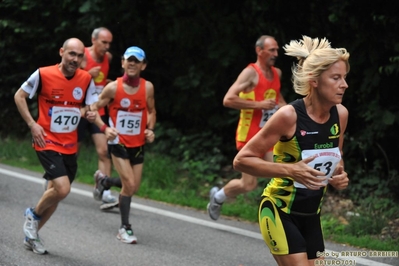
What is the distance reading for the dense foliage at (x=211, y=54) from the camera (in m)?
10.1

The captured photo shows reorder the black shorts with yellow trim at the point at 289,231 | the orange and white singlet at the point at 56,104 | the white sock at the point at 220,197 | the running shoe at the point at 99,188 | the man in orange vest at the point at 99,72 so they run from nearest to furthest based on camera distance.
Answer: the black shorts with yellow trim at the point at 289,231 → the orange and white singlet at the point at 56,104 → the white sock at the point at 220,197 → the running shoe at the point at 99,188 → the man in orange vest at the point at 99,72

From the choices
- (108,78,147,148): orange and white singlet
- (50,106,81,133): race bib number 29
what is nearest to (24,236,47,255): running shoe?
(50,106,81,133): race bib number 29

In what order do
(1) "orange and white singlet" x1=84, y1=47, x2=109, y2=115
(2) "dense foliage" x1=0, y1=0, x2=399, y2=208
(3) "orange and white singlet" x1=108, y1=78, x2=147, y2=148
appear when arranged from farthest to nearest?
(1) "orange and white singlet" x1=84, y1=47, x2=109, y2=115 < (2) "dense foliage" x1=0, y1=0, x2=399, y2=208 < (3) "orange and white singlet" x1=108, y1=78, x2=147, y2=148

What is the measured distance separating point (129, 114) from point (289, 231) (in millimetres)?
3962

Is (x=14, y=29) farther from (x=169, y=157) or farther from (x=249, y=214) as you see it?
(x=249, y=214)

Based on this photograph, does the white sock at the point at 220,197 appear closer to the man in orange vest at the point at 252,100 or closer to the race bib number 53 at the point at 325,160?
the man in orange vest at the point at 252,100

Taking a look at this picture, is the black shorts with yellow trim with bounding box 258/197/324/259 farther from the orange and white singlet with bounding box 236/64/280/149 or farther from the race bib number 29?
the orange and white singlet with bounding box 236/64/280/149

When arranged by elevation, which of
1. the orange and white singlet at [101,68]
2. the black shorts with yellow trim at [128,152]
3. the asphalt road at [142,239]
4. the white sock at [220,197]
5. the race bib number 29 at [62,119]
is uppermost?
the orange and white singlet at [101,68]

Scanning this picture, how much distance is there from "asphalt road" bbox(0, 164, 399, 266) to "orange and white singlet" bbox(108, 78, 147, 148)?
3.17ft

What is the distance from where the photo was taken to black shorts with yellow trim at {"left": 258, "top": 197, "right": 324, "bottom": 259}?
15.7 ft

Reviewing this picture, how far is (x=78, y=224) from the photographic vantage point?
8.62 m

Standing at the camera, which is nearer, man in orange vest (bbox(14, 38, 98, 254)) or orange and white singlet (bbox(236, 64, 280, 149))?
man in orange vest (bbox(14, 38, 98, 254))

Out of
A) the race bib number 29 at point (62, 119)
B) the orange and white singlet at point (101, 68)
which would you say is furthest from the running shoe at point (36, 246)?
the orange and white singlet at point (101, 68)

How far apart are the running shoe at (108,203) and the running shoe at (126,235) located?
4.98ft
